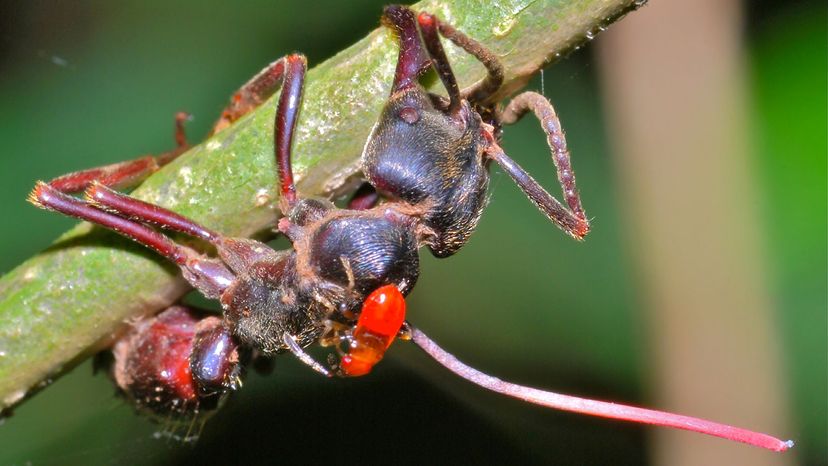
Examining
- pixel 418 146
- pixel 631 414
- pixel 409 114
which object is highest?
pixel 409 114

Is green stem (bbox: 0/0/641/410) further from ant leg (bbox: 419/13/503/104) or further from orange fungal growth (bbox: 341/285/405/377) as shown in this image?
orange fungal growth (bbox: 341/285/405/377)

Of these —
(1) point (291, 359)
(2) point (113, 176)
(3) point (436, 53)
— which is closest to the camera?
(3) point (436, 53)

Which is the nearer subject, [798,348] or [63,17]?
[798,348]

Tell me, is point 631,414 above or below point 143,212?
below

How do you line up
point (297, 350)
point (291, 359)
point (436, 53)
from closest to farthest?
point (436, 53) → point (297, 350) → point (291, 359)

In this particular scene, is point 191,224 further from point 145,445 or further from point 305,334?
point 145,445

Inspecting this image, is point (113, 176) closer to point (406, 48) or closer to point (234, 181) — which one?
point (234, 181)

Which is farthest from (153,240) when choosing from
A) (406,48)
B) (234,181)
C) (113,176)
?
(406,48)

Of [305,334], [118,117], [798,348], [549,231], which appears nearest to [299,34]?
[118,117]
